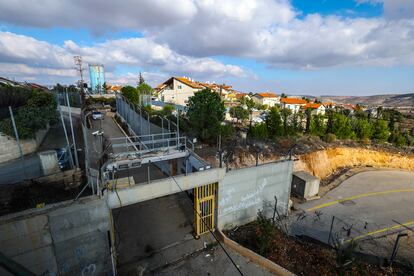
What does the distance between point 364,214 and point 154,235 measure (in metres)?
16.4

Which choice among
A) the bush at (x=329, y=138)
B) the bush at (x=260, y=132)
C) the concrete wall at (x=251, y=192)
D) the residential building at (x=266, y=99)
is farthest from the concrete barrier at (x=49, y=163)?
the residential building at (x=266, y=99)

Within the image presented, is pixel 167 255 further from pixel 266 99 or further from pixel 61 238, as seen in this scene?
pixel 266 99

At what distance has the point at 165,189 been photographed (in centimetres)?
996

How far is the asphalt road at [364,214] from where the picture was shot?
45.4ft

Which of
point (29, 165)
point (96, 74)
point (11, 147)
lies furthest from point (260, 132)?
point (96, 74)

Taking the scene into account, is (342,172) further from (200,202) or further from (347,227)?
(200,202)

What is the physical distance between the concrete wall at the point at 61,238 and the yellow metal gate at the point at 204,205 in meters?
4.57

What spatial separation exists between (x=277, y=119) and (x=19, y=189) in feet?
92.6

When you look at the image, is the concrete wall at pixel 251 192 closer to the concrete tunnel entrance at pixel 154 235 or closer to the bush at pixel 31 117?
the concrete tunnel entrance at pixel 154 235

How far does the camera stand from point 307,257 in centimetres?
1076

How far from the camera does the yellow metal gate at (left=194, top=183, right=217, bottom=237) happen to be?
11.5m

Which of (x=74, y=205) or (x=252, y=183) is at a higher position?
(x=74, y=205)

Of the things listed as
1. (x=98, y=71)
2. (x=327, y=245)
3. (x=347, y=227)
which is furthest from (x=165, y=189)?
(x=98, y=71)

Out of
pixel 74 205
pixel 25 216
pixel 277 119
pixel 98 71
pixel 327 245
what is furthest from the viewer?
pixel 98 71
